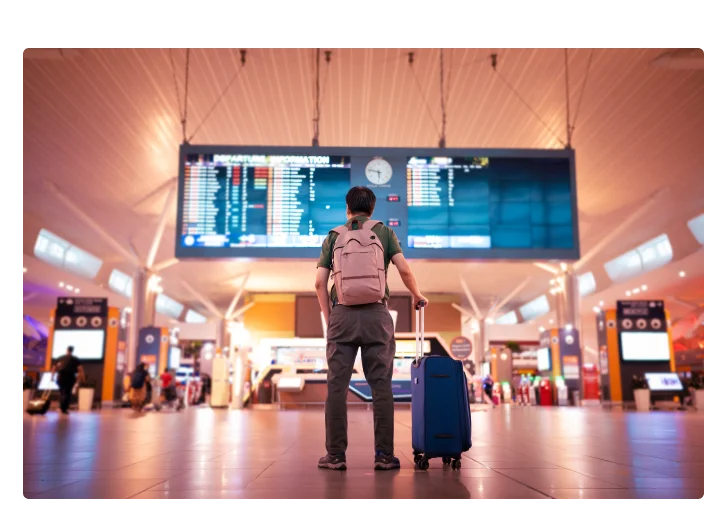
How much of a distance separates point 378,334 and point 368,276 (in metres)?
0.33

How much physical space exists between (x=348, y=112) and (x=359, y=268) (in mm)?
12033

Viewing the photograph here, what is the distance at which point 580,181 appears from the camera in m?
19.3

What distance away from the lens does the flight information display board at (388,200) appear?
1045 centimetres

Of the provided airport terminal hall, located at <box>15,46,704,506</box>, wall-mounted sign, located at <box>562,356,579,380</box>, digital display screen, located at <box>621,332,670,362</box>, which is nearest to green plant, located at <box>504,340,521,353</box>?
airport terminal hall, located at <box>15,46,704,506</box>

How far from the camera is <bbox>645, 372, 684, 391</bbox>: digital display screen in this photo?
19.4 meters

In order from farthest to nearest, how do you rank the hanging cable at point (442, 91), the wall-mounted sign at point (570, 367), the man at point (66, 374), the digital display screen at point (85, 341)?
the wall-mounted sign at point (570, 367)
the digital display screen at point (85, 341)
the man at point (66, 374)
the hanging cable at point (442, 91)

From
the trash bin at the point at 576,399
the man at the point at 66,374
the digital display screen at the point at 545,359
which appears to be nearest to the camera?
the man at the point at 66,374

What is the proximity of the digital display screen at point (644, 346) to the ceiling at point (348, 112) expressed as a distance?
418 cm

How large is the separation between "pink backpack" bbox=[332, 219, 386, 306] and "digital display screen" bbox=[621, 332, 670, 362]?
19.1 m

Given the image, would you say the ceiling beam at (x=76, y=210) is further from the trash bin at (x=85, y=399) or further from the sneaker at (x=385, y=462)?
the sneaker at (x=385, y=462)

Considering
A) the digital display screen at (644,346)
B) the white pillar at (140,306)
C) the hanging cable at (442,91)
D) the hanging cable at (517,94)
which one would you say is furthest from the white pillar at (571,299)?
the white pillar at (140,306)
